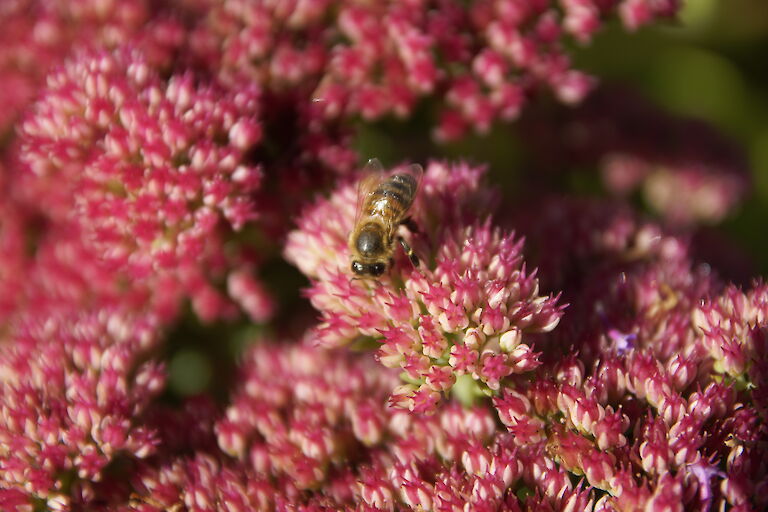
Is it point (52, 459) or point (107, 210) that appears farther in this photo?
point (107, 210)

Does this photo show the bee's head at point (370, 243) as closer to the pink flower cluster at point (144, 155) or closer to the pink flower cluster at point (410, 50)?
the pink flower cluster at point (144, 155)

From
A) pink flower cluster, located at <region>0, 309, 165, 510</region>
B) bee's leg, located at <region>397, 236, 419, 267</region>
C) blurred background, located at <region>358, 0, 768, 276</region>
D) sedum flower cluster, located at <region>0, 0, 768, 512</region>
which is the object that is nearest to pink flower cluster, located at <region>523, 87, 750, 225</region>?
blurred background, located at <region>358, 0, 768, 276</region>

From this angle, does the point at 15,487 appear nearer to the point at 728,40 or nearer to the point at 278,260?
the point at 278,260

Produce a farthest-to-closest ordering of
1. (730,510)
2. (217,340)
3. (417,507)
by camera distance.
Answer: (217,340) < (417,507) < (730,510)

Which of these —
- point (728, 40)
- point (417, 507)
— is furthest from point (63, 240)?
point (728, 40)

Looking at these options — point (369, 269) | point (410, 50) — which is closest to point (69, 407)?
point (369, 269)

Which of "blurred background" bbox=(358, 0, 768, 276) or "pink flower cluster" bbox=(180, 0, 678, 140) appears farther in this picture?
"blurred background" bbox=(358, 0, 768, 276)

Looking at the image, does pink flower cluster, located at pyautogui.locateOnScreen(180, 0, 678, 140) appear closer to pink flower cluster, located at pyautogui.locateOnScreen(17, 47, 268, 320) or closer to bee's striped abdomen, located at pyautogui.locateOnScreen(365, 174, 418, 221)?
pink flower cluster, located at pyautogui.locateOnScreen(17, 47, 268, 320)
